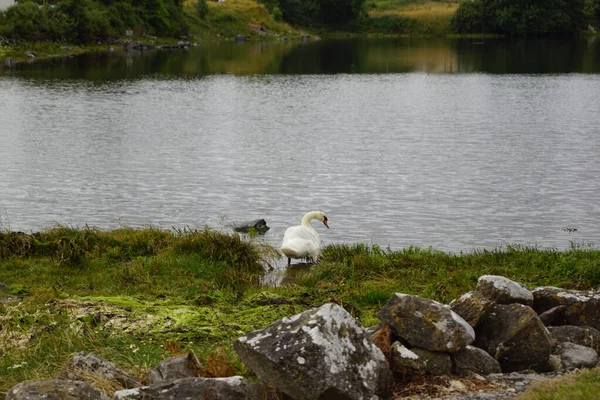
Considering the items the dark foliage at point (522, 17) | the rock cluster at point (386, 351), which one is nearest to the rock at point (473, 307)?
the rock cluster at point (386, 351)

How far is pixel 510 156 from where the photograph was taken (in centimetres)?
3641

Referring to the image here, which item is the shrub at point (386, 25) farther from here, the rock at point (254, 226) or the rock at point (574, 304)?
the rock at point (574, 304)

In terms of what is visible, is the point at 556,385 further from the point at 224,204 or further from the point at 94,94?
the point at 94,94

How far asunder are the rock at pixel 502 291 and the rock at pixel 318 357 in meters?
2.51

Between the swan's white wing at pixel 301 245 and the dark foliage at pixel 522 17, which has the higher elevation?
the dark foliage at pixel 522 17

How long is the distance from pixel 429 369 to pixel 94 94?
5288cm

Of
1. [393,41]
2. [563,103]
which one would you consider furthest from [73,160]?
[393,41]

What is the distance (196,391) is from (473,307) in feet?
12.1

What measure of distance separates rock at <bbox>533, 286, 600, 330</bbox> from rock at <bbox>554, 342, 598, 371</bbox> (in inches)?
35.2

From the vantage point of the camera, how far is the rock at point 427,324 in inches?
372

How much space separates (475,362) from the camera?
383 inches

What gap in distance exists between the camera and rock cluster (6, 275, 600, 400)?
27.3 feet

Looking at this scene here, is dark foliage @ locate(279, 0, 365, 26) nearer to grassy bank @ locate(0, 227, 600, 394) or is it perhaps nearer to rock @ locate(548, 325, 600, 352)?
grassy bank @ locate(0, 227, 600, 394)

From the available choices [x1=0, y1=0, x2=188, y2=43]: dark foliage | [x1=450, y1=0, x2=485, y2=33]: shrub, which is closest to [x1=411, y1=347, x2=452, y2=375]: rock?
[x1=0, y1=0, x2=188, y2=43]: dark foliage
